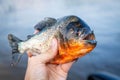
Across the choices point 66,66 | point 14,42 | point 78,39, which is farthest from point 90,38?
point 14,42

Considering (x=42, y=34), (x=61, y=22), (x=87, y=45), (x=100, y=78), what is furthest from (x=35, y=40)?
(x=100, y=78)

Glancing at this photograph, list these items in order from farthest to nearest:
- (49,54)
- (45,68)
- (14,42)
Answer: (14,42) → (45,68) → (49,54)

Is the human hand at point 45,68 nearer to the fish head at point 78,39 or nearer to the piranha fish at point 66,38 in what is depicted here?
the piranha fish at point 66,38

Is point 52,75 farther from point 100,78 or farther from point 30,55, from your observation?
point 100,78

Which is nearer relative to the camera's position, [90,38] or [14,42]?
[90,38]

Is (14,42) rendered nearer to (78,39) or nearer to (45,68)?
(45,68)

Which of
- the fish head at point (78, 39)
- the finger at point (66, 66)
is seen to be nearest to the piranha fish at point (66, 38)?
the fish head at point (78, 39)

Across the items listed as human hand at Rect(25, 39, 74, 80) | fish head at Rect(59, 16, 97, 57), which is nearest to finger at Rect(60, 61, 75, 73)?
human hand at Rect(25, 39, 74, 80)

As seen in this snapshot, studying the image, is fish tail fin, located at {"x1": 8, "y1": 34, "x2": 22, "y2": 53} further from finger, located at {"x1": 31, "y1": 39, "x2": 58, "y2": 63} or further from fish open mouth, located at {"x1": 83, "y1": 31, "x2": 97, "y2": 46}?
fish open mouth, located at {"x1": 83, "y1": 31, "x2": 97, "y2": 46}

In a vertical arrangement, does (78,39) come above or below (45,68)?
above
